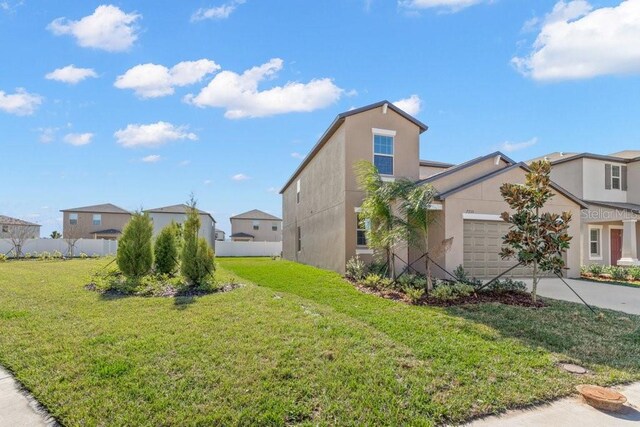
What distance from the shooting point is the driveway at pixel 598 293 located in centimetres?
971

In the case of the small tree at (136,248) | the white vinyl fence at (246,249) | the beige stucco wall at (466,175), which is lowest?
the white vinyl fence at (246,249)

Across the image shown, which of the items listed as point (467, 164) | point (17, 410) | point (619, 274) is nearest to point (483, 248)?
point (467, 164)

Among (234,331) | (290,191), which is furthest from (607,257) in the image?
(234,331)

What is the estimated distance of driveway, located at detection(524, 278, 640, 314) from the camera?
9711 mm

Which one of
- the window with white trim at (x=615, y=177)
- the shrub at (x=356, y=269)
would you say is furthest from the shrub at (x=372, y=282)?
the window with white trim at (x=615, y=177)

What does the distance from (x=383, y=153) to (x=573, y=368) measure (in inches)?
432

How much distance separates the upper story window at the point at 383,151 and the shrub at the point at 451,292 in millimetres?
6455

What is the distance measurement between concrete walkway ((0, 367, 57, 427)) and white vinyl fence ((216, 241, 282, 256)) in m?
34.3

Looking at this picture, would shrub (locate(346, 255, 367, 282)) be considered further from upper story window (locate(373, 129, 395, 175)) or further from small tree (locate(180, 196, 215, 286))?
small tree (locate(180, 196, 215, 286))

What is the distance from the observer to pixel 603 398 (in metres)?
3.99

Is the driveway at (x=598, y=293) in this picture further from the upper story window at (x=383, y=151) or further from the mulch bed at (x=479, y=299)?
the upper story window at (x=383, y=151)

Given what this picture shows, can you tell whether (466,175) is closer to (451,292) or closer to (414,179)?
(414,179)

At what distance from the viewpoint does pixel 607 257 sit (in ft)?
64.2

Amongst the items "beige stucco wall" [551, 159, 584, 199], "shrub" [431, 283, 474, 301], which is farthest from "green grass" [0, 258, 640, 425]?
"beige stucco wall" [551, 159, 584, 199]
